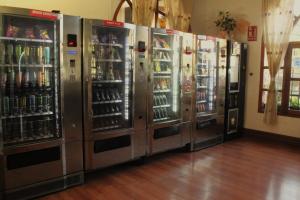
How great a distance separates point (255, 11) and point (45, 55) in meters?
4.29

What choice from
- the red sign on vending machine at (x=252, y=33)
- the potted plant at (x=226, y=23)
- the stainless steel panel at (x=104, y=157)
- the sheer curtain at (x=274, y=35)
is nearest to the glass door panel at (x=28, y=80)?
the stainless steel panel at (x=104, y=157)

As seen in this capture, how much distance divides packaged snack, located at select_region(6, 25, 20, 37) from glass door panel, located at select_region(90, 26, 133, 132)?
0.89 metres

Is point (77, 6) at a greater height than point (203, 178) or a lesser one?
greater

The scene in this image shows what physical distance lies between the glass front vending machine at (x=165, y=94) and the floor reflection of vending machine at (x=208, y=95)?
1.30 ft

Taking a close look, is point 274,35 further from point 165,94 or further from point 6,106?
point 6,106

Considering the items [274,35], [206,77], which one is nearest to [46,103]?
[206,77]

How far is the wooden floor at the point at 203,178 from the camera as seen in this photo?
3.16m

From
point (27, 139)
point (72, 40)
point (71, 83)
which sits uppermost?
point (72, 40)

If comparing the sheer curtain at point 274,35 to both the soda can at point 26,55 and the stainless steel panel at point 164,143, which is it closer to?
the stainless steel panel at point 164,143

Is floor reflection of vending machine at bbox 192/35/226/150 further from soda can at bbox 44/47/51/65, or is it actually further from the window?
soda can at bbox 44/47/51/65

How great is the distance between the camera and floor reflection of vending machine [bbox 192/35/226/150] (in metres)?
4.82

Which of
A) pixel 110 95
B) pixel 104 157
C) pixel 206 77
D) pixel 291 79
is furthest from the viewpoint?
pixel 291 79

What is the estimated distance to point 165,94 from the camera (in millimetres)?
4570

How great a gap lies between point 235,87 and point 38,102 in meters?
3.79
